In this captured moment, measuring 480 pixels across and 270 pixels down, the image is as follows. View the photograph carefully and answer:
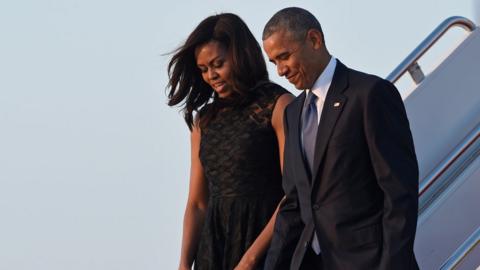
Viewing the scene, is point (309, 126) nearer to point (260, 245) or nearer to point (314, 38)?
point (314, 38)

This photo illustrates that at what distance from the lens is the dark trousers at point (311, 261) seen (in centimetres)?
359

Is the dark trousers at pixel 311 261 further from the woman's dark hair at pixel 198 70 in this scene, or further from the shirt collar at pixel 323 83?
the woman's dark hair at pixel 198 70

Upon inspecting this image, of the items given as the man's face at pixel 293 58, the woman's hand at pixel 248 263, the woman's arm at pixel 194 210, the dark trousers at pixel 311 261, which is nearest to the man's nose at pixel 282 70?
the man's face at pixel 293 58

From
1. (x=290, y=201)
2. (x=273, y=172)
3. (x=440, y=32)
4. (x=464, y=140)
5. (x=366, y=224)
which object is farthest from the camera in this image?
(x=440, y=32)

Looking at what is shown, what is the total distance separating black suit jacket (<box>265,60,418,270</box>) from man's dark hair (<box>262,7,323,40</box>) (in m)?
0.16

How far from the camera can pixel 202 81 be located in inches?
176

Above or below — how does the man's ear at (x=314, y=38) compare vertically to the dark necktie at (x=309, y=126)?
above

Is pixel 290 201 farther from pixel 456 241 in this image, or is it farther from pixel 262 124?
pixel 456 241

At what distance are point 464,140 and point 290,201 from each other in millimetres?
1405

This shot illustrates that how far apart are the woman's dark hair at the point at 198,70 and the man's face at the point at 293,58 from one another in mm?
648

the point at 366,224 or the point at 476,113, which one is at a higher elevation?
the point at 476,113

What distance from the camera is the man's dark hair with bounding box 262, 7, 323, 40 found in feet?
11.8

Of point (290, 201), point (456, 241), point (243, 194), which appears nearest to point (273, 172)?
point (243, 194)

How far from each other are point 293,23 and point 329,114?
0.31m
